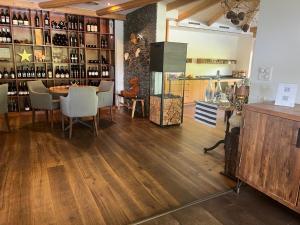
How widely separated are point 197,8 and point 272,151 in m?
4.86

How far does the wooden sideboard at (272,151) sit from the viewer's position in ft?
6.21

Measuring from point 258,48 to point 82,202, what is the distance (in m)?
2.47

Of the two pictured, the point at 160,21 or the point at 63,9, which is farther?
the point at 63,9

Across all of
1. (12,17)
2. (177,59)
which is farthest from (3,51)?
(177,59)

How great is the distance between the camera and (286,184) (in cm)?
197

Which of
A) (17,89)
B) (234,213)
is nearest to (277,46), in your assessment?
(234,213)

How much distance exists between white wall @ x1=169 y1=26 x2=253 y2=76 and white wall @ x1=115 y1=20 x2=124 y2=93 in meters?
1.58

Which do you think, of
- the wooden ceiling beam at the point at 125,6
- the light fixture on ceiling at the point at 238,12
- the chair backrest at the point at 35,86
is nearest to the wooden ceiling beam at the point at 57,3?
the wooden ceiling beam at the point at 125,6

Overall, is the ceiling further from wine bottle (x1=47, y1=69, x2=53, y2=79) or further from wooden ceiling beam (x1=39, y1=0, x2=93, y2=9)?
wine bottle (x1=47, y1=69, x2=53, y2=79)

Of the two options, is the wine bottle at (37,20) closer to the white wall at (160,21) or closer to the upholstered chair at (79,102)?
the upholstered chair at (79,102)

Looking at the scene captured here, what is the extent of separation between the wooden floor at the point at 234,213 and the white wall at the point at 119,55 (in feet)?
16.3

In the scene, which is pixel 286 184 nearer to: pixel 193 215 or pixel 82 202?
pixel 193 215

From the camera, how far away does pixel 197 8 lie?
5852 mm

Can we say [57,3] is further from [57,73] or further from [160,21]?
[160,21]
